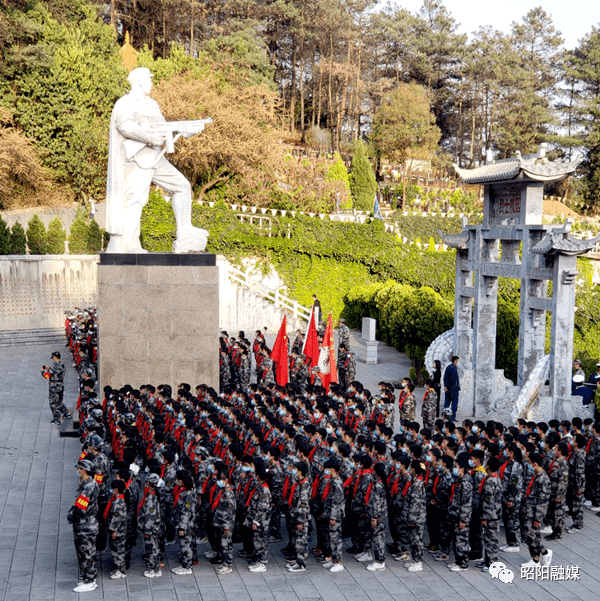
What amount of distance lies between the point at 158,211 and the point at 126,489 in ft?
67.7

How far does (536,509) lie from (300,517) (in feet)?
9.42

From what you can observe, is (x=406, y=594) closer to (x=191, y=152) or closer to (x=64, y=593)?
(x=64, y=593)

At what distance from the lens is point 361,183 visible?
4100 cm

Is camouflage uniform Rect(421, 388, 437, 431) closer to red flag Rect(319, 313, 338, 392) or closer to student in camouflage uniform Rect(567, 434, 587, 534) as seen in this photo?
red flag Rect(319, 313, 338, 392)

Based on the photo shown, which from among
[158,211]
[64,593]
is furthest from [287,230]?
[64,593]

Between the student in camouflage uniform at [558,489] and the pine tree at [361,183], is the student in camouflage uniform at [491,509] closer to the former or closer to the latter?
the student in camouflage uniform at [558,489]

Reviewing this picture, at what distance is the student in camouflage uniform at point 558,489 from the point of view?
9.76 m

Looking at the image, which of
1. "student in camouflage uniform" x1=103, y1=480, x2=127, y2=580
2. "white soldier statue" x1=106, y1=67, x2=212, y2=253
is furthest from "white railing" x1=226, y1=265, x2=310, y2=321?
"student in camouflage uniform" x1=103, y1=480, x2=127, y2=580

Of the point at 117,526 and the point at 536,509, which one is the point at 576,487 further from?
the point at 117,526

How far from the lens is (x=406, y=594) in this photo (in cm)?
819

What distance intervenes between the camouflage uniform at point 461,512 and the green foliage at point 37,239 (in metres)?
21.2

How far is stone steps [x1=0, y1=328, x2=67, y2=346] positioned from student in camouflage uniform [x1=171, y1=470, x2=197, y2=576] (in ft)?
51.1

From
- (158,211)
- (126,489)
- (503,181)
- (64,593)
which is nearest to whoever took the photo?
(64,593)

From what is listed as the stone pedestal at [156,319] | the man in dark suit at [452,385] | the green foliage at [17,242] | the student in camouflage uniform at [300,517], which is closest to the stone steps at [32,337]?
the green foliage at [17,242]
